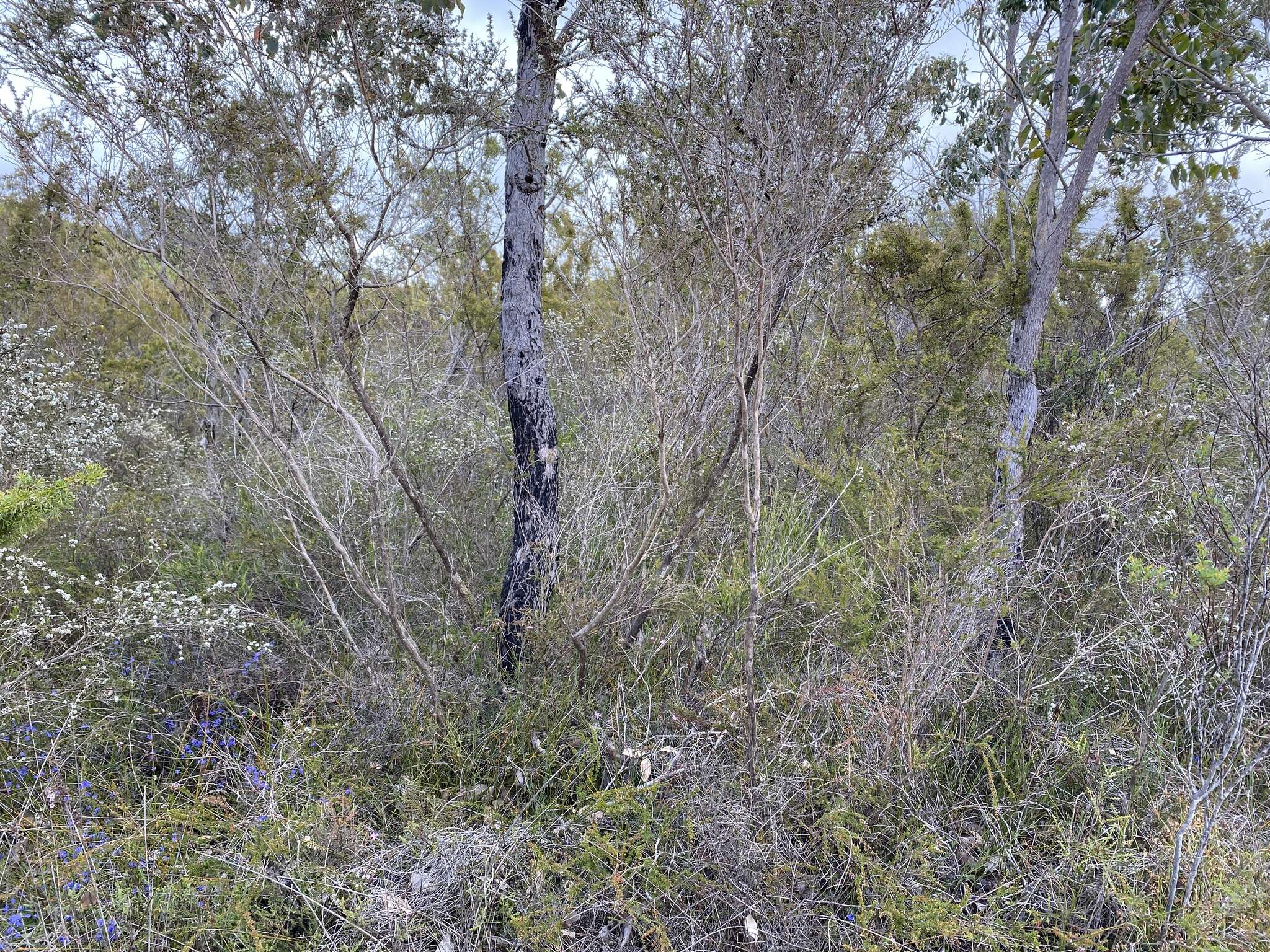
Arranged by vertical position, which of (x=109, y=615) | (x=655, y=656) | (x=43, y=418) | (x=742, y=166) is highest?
(x=742, y=166)

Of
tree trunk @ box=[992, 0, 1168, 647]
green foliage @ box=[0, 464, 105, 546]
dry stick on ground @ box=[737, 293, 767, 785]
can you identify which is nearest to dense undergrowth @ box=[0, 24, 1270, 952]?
green foliage @ box=[0, 464, 105, 546]

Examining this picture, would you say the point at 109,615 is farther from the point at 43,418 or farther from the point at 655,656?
the point at 43,418

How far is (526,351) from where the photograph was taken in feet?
11.7

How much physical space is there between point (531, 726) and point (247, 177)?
2.58 m

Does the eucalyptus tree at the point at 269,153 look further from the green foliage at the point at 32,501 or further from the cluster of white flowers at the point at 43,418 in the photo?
→ the cluster of white flowers at the point at 43,418

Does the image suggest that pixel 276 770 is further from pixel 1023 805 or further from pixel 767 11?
pixel 767 11

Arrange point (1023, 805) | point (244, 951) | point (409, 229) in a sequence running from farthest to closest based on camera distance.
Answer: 1. point (409, 229)
2. point (1023, 805)
3. point (244, 951)

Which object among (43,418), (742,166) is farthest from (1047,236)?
(43,418)

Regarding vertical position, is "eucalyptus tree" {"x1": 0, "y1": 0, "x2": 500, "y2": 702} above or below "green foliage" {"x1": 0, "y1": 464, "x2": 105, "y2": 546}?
above

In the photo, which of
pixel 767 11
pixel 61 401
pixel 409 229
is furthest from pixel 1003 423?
pixel 61 401

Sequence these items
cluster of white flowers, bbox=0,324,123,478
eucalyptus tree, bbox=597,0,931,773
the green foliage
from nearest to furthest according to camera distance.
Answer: the green foliage, eucalyptus tree, bbox=597,0,931,773, cluster of white flowers, bbox=0,324,123,478

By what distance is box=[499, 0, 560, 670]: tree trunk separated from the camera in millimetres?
3422

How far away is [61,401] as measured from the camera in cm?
480

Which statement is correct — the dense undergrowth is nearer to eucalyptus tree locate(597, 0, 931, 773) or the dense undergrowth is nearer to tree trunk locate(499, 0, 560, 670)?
eucalyptus tree locate(597, 0, 931, 773)
